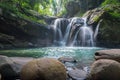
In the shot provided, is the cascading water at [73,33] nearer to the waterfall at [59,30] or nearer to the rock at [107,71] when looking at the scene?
the waterfall at [59,30]

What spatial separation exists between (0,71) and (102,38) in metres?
23.1

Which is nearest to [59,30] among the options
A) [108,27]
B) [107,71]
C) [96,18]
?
[96,18]

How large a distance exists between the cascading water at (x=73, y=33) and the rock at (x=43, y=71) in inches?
923

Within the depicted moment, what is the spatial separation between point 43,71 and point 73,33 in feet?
83.2

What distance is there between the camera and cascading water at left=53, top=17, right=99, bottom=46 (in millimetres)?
31250

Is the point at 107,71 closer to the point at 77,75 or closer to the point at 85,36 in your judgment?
the point at 77,75

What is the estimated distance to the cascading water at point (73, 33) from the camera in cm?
3125

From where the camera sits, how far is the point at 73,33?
32.2 m

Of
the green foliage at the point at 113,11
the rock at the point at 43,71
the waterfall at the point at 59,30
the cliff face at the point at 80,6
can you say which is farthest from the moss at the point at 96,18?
the rock at the point at 43,71

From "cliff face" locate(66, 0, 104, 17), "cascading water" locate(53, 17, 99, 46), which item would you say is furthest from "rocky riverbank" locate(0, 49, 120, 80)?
"cliff face" locate(66, 0, 104, 17)

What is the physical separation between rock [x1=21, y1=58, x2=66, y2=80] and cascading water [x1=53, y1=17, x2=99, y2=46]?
76.9 feet

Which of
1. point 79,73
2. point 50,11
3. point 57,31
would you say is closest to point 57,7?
point 50,11

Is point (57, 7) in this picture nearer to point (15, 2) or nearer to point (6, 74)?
point (15, 2)

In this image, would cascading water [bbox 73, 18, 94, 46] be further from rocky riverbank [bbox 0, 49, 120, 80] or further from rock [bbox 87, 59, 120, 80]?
rock [bbox 87, 59, 120, 80]
